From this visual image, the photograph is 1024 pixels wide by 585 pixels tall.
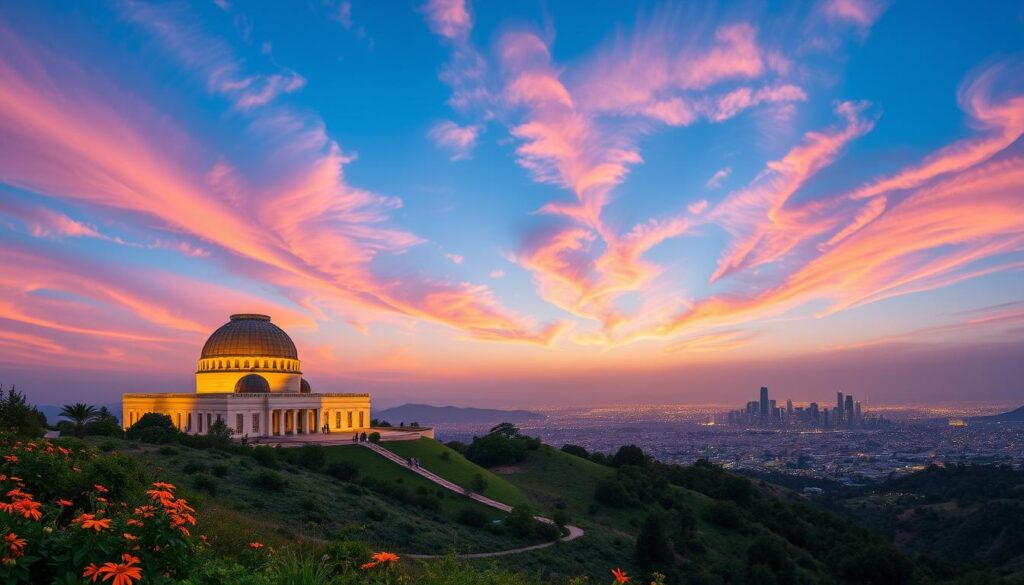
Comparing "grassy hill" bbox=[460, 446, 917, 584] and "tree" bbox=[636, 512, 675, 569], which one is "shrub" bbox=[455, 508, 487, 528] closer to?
"grassy hill" bbox=[460, 446, 917, 584]

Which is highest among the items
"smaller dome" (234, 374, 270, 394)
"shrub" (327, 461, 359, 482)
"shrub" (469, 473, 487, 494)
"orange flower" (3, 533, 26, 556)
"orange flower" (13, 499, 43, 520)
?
"smaller dome" (234, 374, 270, 394)

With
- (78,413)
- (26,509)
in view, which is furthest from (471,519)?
(26,509)

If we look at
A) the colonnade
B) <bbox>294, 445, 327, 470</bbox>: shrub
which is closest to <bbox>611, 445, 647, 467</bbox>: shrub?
the colonnade

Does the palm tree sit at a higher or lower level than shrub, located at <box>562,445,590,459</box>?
higher

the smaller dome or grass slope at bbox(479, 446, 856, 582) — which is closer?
grass slope at bbox(479, 446, 856, 582)

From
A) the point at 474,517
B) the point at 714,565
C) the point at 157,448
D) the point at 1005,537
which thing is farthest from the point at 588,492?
the point at 1005,537

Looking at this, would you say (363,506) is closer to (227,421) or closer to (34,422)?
(34,422)
